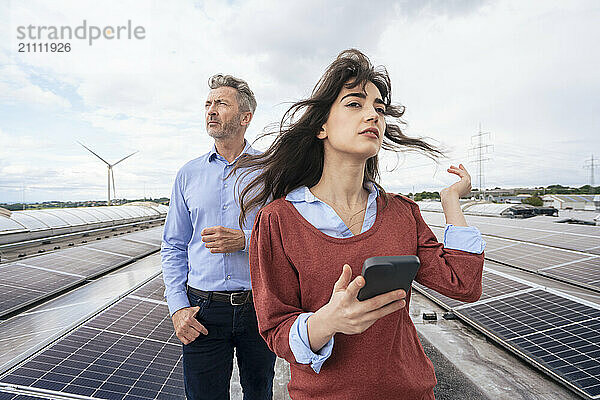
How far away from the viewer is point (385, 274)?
132 cm

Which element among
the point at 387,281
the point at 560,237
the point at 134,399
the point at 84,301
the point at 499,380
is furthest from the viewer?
the point at 560,237

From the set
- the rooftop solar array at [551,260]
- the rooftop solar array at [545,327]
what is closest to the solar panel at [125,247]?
the rooftop solar array at [551,260]

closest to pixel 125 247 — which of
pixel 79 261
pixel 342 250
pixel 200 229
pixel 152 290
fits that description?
pixel 79 261

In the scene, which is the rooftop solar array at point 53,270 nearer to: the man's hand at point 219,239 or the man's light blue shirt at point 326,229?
the man's hand at point 219,239

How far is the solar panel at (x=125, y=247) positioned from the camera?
573 inches

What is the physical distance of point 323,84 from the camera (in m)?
2.03

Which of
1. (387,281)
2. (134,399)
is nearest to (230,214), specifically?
(387,281)

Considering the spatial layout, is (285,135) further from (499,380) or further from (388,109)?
(499,380)

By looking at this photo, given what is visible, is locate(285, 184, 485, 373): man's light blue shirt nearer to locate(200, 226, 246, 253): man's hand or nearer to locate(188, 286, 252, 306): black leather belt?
locate(200, 226, 246, 253): man's hand

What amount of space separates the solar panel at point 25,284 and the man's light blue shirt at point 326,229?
836 centimetres

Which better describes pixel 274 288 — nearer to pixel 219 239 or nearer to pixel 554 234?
pixel 219 239

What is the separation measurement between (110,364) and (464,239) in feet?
14.1

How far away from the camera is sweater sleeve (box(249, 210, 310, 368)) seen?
1.68 metres

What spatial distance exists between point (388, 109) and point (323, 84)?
52cm
